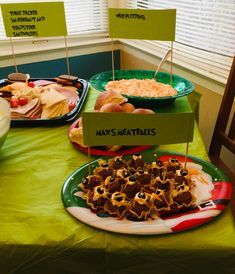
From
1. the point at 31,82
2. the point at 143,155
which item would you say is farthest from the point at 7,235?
the point at 31,82

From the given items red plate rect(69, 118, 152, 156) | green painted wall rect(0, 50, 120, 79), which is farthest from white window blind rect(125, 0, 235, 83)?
red plate rect(69, 118, 152, 156)

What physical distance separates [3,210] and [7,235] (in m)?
0.08

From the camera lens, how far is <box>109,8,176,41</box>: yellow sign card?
1.14 metres

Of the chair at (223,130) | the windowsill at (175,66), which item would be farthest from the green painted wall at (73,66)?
the chair at (223,130)

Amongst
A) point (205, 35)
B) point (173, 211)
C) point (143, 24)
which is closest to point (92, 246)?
point (173, 211)

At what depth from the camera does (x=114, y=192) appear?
2.17 feet

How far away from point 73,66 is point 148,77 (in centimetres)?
102

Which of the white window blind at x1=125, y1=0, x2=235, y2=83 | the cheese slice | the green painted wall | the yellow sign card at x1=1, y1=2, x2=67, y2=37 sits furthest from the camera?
the green painted wall

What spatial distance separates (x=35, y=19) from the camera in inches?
48.1

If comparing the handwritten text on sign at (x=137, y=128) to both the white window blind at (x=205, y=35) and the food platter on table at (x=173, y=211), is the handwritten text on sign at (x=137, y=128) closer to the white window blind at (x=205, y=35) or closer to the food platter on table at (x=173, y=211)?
the food platter on table at (x=173, y=211)

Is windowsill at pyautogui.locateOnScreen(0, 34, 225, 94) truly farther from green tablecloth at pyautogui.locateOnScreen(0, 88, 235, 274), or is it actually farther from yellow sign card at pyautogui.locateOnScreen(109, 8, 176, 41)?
green tablecloth at pyautogui.locateOnScreen(0, 88, 235, 274)

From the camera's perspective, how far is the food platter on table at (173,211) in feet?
1.97

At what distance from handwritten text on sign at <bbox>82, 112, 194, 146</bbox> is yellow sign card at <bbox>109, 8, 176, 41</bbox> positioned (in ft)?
1.90

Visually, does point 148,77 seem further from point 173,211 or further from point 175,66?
point 173,211
